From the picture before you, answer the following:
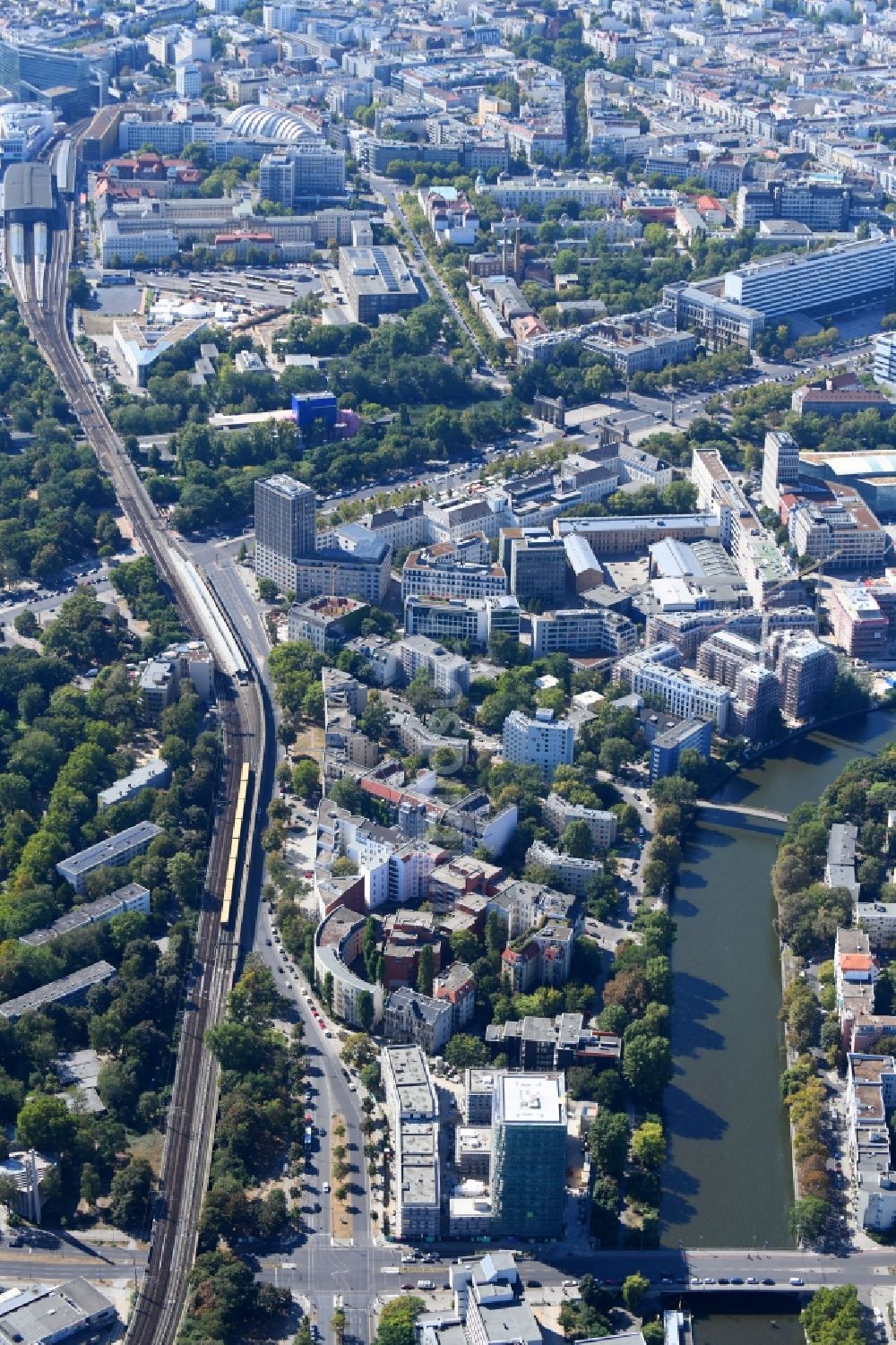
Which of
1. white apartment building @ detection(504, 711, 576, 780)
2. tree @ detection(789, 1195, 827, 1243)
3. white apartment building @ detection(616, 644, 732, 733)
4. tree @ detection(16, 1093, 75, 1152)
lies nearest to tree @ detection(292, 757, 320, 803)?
white apartment building @ detection(504, 711, 576, 780)

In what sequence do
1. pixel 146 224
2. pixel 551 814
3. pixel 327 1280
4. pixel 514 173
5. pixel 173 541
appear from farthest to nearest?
1. pixel 514 173
2. pixel 146 224
3. pixel 173 541
4. pixel 551 814
5. pixel 327 1280

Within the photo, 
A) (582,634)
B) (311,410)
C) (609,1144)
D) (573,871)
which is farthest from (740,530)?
(609,1144)

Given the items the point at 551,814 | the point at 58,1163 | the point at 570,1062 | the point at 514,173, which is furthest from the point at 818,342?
the point at 58,1163

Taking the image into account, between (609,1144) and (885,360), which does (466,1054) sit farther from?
(885,360)

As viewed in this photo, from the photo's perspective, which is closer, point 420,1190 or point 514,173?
point 420,1190

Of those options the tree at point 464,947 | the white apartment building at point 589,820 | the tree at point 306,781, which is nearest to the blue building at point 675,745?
the white apartment building at point 589,820

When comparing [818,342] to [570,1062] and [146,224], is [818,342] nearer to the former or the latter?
[146,224]
